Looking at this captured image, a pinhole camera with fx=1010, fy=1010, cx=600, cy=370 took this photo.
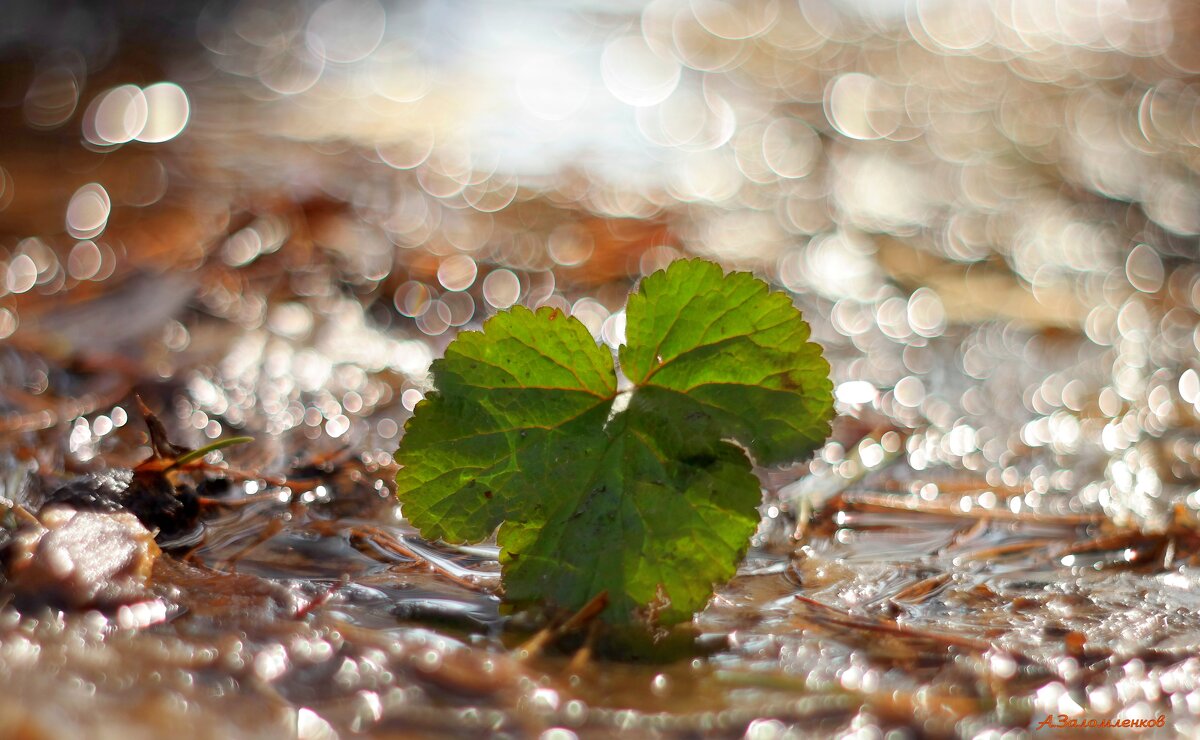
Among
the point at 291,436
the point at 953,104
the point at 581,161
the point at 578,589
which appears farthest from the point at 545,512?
the point at 953,104
